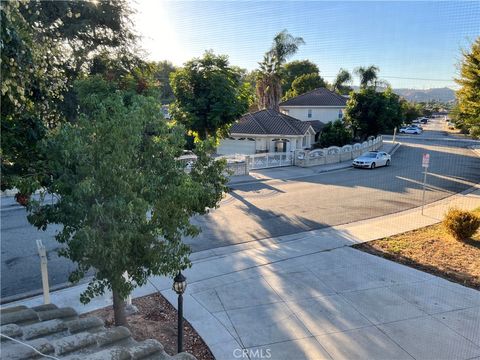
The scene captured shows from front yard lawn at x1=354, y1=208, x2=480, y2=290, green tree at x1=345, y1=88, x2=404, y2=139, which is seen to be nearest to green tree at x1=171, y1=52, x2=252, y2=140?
front yard lawn at x1=354, y1=208, x2=480, y2=290

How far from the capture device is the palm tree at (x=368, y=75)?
33844 mm

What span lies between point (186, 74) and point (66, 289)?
9358 mm

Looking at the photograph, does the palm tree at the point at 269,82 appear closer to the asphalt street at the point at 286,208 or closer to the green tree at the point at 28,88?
the asphalt street at the point at 286,208

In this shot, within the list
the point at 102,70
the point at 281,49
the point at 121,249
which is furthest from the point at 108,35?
the point at 281,49

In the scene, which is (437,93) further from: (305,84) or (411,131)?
(305,84)

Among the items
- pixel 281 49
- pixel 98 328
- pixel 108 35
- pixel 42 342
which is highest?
pixel 281 49

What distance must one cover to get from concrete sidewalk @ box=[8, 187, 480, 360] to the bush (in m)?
2.55

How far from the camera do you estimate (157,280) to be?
6.63m

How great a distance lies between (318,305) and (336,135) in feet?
75.2

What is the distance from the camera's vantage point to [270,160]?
2069 centimetres

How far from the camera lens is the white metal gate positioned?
65.3ft

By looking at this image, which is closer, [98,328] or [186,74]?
[98,328]

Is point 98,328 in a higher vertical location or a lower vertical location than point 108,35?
lower

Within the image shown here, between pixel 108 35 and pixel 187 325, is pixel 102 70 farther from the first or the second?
pixel 187 325
